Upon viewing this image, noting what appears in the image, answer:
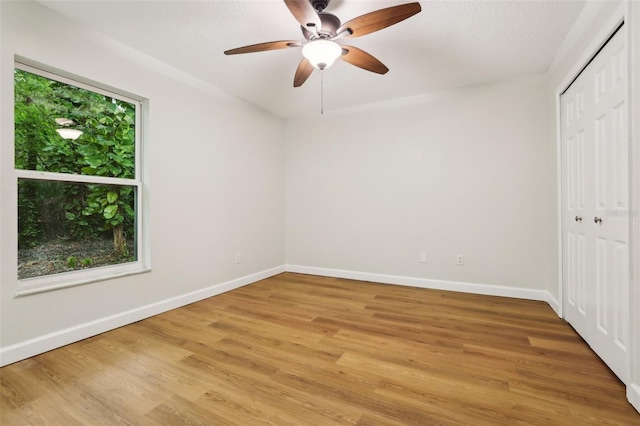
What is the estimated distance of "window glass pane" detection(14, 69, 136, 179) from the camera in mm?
2012

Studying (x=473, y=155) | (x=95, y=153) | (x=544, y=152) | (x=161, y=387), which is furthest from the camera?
(x=473, y=155)

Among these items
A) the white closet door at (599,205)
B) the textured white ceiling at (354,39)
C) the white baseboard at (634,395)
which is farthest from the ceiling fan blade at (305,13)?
the white baseboard at (634,395)

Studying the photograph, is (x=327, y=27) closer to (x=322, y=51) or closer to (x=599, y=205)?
(x=322, y=51)

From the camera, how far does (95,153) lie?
95.1 inches

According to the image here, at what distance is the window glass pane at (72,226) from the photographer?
2047 millimetres

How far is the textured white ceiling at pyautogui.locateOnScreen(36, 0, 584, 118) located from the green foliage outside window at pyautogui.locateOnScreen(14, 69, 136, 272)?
0.61 metres

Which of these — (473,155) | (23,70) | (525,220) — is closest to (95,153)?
(23,70)

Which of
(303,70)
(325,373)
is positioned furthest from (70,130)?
(325,373)

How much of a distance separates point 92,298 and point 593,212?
382 cm

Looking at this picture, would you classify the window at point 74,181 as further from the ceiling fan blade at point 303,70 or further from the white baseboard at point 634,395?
the white baseboard at point 634,395

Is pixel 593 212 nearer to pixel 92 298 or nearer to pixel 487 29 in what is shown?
pixel 487 29

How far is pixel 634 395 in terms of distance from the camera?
1.41 m

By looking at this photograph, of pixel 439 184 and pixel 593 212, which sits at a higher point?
pixel 439 184

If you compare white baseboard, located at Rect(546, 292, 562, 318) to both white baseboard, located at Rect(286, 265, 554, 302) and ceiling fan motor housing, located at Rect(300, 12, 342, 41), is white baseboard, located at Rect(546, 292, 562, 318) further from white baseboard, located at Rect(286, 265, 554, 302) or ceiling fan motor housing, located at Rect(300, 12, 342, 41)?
ceiling fan motor housing, located at Rect(300, 12, 342, 41)
